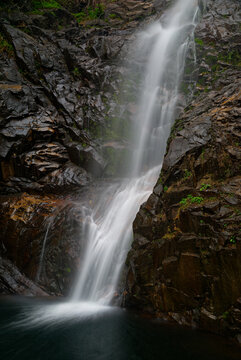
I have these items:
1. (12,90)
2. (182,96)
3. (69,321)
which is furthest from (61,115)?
(69,321)

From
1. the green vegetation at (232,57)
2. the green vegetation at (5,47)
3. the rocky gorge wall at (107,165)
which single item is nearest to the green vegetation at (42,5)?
the rocky gorge wall at (107,165)

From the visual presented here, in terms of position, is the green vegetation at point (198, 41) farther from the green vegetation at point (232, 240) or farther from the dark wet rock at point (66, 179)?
the green vegetation at point (232, 240)

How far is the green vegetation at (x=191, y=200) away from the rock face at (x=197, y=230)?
0.09 ft

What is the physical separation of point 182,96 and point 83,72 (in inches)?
282

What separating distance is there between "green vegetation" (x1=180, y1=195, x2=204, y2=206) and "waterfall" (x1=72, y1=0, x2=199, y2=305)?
9.99 feet

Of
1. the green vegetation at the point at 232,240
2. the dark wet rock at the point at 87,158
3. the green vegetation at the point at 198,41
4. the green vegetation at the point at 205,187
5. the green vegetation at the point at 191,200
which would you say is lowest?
the green vegetation at the point at 232,240

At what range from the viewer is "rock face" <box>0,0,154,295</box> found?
9.11 meters

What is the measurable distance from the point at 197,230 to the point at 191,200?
0.87 meters

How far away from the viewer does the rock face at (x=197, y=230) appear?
5.15m

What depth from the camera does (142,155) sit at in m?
13.6

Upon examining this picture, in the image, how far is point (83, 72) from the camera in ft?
52.3

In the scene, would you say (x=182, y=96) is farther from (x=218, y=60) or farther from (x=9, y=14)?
(x=9, y=14)

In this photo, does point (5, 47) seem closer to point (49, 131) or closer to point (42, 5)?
point (49, 131)

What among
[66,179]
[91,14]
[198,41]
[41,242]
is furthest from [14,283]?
[91,14]
